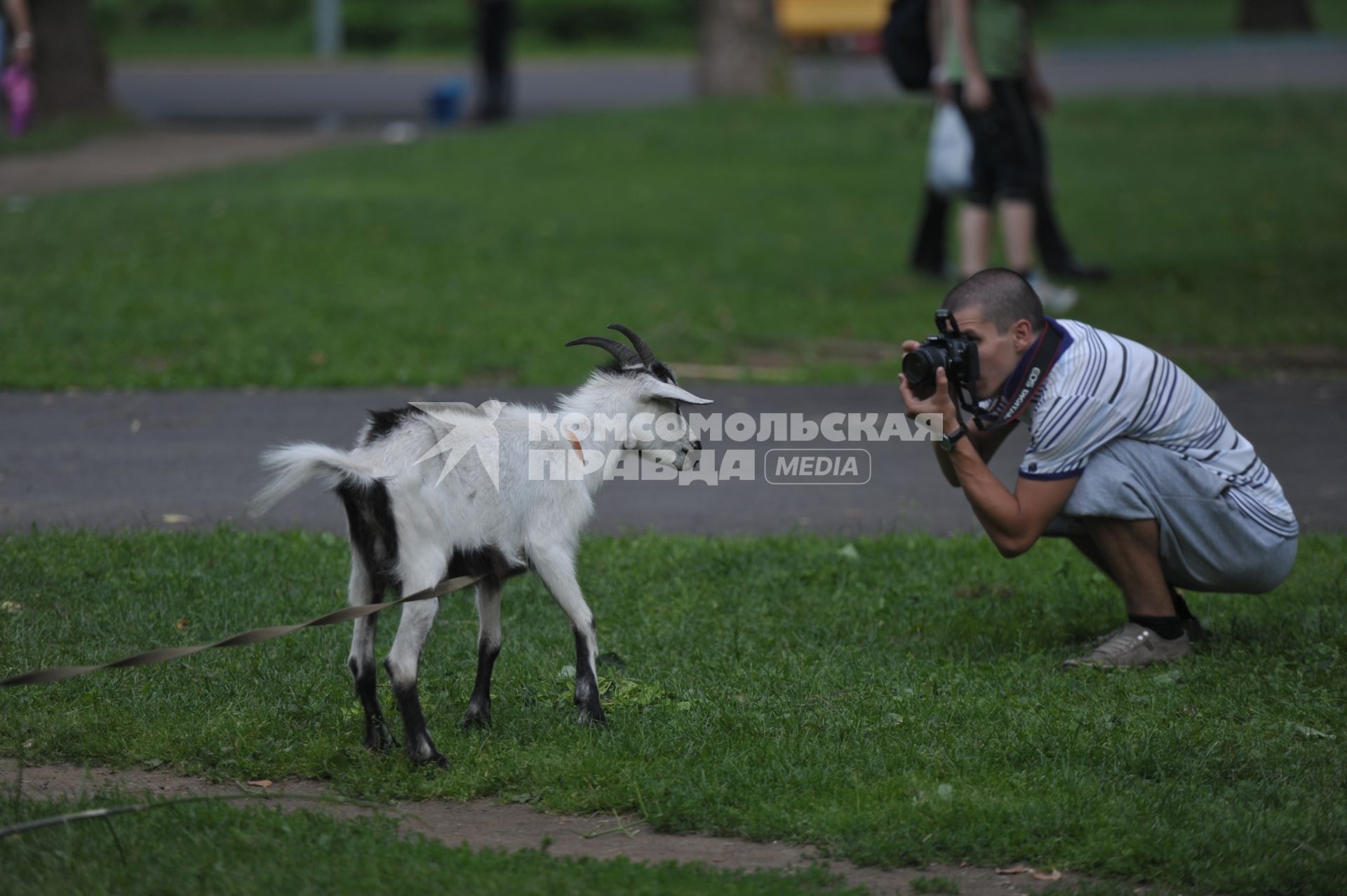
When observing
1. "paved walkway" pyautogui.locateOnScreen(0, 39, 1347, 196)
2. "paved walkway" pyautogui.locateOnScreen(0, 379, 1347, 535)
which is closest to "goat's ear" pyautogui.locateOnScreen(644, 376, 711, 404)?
"paved walkway" pyautogui.locateOnScreen(0, 379, 1347, 535)

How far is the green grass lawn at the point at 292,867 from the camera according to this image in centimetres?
351

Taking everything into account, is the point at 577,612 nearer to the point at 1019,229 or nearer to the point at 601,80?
the point at 1019,229

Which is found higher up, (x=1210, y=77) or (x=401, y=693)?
(x=1210, y=77)

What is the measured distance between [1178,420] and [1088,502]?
16.8 inches

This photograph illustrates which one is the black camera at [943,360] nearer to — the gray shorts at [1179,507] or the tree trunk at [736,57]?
the gray shorts at [1179,507]

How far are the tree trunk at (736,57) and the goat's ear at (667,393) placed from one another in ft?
56.9

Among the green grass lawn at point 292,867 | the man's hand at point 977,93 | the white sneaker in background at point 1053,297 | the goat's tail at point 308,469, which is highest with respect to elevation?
the man's hand at point 977,93

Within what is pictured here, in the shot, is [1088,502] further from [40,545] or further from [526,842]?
[40,545]

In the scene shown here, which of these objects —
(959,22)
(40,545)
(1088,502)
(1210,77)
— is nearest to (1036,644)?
(1088,502)

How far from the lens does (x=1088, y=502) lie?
4930 millimetres

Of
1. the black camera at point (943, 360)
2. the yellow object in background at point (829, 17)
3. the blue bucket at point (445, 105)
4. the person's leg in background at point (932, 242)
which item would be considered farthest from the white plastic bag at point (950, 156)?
the yellow object in background at point (829, 17)

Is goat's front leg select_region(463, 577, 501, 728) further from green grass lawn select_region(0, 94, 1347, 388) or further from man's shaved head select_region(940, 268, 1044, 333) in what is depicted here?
green grass lawn select_region(0, 94, 1347, 388)

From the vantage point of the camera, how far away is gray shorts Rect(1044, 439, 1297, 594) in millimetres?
4930

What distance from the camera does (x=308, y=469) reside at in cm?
397
